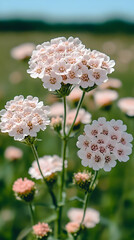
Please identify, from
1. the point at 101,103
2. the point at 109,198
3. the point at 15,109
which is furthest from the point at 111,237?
the point at 15,109

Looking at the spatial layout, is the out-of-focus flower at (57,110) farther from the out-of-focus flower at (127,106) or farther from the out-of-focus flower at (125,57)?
the out-of-focus flower at (125,57)

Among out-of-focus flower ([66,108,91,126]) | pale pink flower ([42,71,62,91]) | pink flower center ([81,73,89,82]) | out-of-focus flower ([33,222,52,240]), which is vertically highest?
out-of-focus flower ([66,108,91,126])

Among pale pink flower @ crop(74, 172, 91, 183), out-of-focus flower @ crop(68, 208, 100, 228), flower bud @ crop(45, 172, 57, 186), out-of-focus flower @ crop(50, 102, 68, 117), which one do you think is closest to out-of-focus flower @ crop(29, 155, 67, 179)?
flower bud @ crop(45, 172, 57, 186)

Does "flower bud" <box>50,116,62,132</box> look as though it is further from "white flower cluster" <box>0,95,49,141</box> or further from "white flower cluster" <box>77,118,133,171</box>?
"white flower cluster" <box>77,118,133,171</box>

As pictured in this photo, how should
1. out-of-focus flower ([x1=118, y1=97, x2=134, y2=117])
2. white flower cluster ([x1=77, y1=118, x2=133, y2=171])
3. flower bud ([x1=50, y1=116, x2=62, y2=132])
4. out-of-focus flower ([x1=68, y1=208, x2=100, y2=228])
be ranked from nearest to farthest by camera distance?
1. white flower cluster ([x1=77, y1=118, x2=133, y2=171])
2. flower bud ([x1=50, y1=116, x2=62, y2=132])
3. out-of-focus flower ([x1=68, y1=208, x2=100, y2=228])
4. out-of-focus flower ([x1=118, y1=97, x2=134, y2=117])

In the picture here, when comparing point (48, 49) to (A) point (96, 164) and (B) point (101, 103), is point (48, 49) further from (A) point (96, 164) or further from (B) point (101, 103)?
(B) point (101, 103)

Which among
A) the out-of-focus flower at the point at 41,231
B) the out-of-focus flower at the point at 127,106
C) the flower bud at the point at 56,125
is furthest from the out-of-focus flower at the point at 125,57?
the out-of-focus flower at the point at 41,231

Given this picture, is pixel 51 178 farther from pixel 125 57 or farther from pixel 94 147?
pixel 125 57
